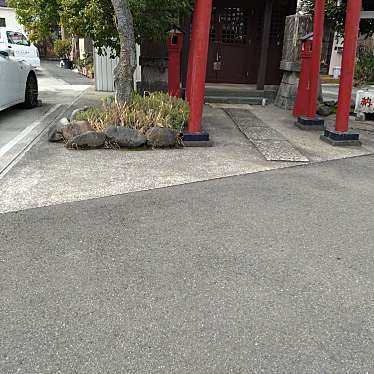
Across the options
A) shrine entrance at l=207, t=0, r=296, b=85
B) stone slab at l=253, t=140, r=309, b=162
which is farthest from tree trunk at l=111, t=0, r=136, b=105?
shrine entrance at l=207, t=0, r=296, b=85

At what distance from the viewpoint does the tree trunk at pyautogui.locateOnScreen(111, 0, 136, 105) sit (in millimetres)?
6491

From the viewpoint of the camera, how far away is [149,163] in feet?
18.8

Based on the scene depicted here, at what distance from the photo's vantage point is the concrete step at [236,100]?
11266mm

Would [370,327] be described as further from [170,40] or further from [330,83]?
[330,83]

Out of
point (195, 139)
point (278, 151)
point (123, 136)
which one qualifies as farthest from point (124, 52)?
point (278, 151)

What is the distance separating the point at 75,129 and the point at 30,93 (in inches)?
149

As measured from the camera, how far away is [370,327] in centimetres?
249

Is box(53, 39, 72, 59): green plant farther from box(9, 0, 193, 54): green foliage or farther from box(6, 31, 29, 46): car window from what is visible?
box(9, 0, 193, 54): green foliage

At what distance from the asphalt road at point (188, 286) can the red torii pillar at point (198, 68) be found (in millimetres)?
2292

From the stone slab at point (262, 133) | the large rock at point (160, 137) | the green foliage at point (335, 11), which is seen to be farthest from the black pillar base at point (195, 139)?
the green foliage at point (335, 11)

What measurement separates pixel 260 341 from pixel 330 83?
18390 mm

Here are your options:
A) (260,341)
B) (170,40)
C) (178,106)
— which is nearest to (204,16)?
(178,106)

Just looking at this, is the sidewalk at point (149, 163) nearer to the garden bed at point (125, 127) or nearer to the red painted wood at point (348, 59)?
the garden bed at point (125, 127)

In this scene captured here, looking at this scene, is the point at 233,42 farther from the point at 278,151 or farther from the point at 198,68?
the point at 278,151
